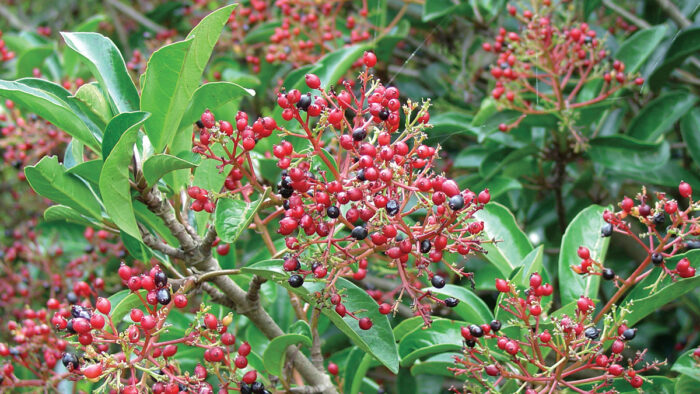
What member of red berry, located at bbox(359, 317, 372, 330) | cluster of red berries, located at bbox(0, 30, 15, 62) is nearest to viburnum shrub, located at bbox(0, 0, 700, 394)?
red berry, located at bbox(359, 317, 372, 330)

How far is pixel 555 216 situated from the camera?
372cm

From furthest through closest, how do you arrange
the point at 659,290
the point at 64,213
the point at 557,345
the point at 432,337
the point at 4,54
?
the point at 4,54, the point at 432,337, the point at 64,213, the point at 659,290, the point at 557,345

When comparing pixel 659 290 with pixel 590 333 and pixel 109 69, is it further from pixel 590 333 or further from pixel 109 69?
pixel 109 69

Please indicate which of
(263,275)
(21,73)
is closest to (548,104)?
(263,275)

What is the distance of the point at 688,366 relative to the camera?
1.89 meters

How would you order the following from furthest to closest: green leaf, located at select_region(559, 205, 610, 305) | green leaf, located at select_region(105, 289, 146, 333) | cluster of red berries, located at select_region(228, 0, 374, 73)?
cluster of red berries, located at select_region(228, 0, 374, 73) → green leaf, located at select_region(559, 205, 610, 305) → green leaf, located at select_region(105, 289, 146, 333)

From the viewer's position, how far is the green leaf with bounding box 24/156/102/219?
5.71ft

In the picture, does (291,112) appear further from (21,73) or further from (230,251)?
(21,73)

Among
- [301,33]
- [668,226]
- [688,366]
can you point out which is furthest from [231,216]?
[301,33]

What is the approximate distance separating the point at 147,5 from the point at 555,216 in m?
4.49

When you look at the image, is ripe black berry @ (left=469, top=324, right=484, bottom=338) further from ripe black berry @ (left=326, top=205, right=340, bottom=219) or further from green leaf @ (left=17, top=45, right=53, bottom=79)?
green leaf @ (left=17, top=45, right=53, bottom=79)

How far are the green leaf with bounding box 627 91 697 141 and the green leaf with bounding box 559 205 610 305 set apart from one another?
3.48 ft

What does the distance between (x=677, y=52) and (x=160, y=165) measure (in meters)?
2.60

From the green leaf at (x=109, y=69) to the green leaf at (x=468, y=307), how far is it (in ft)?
3.67
